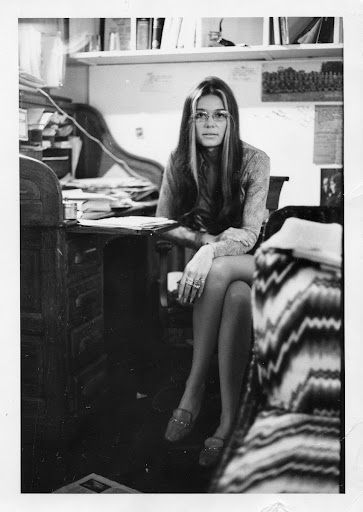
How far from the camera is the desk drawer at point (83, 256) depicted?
1.49 meters

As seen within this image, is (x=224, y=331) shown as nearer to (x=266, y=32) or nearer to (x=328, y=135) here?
(x=328, y=135)

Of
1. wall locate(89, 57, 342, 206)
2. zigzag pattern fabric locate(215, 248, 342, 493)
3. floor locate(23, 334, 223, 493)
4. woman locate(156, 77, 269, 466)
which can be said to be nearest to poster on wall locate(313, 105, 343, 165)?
wall locate(89, 57, 342, 206)

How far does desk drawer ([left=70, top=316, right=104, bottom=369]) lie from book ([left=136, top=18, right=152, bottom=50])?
58 centimetres

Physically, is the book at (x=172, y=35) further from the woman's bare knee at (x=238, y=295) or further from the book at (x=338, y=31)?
the woman's bare knee at (x=238, y=295)

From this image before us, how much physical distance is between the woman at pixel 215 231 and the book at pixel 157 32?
132 mm

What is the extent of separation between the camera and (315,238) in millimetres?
1455

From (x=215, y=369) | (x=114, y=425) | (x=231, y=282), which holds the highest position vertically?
(x=231, y=282)

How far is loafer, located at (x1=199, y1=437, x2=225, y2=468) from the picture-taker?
57.4 inches

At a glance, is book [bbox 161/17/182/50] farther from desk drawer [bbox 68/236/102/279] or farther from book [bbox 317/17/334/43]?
desk drawer [bbox 68/236/102/279]

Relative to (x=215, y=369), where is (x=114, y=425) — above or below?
below

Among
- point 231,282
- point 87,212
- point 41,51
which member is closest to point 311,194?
point 231,282

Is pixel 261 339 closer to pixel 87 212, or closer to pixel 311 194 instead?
pixel 311 194

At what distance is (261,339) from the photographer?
4.81 feet
